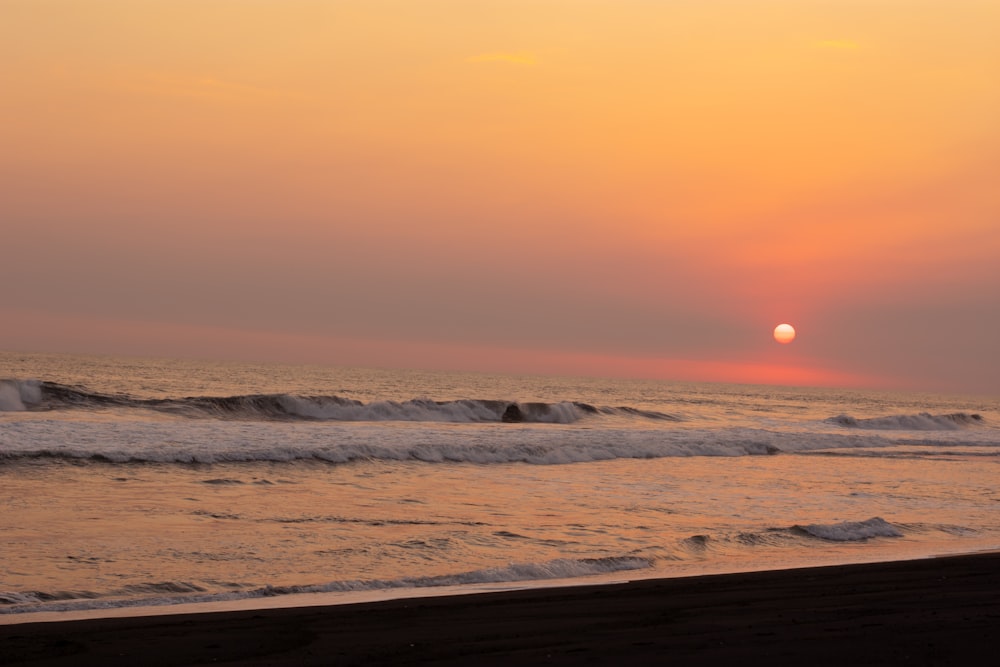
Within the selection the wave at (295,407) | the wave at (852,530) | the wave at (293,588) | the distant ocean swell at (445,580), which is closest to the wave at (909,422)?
the wave at (295,407)

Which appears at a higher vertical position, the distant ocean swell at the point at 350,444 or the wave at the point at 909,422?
the distant ocean swell at the point at 350,444

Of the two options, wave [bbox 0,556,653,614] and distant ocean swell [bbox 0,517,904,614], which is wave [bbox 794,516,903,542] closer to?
distant ocean swell [bbox 0,517,904,614]

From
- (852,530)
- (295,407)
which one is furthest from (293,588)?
(295,407)

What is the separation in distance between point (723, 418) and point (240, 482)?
45729mm

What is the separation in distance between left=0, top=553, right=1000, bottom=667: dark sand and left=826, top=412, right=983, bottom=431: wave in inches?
1996

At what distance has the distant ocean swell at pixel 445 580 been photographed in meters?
8.51

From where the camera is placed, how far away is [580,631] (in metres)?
7.56

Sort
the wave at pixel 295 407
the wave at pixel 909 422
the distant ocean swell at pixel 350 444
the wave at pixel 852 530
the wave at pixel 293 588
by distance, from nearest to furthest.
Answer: the wave at pixel 293 588
the wave at pixel 852 530
the distant ocean swell at pixel 350 444
the wave at pixel 295 407
the wave at pixel 909 422

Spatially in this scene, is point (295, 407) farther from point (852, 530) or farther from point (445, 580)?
point (445, 580)

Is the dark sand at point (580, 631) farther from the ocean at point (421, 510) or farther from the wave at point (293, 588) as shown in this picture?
the ocean at point (421, 510)

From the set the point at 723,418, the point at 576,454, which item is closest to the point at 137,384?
the point at 723,418

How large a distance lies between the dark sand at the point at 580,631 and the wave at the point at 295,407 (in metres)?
35.2

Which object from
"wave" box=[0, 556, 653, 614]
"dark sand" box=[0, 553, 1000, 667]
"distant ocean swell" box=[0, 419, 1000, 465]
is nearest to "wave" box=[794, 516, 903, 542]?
"wave" box=[0, 556, 653, 614]

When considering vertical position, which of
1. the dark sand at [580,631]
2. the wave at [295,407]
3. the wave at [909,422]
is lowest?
the wave at [909,422]
